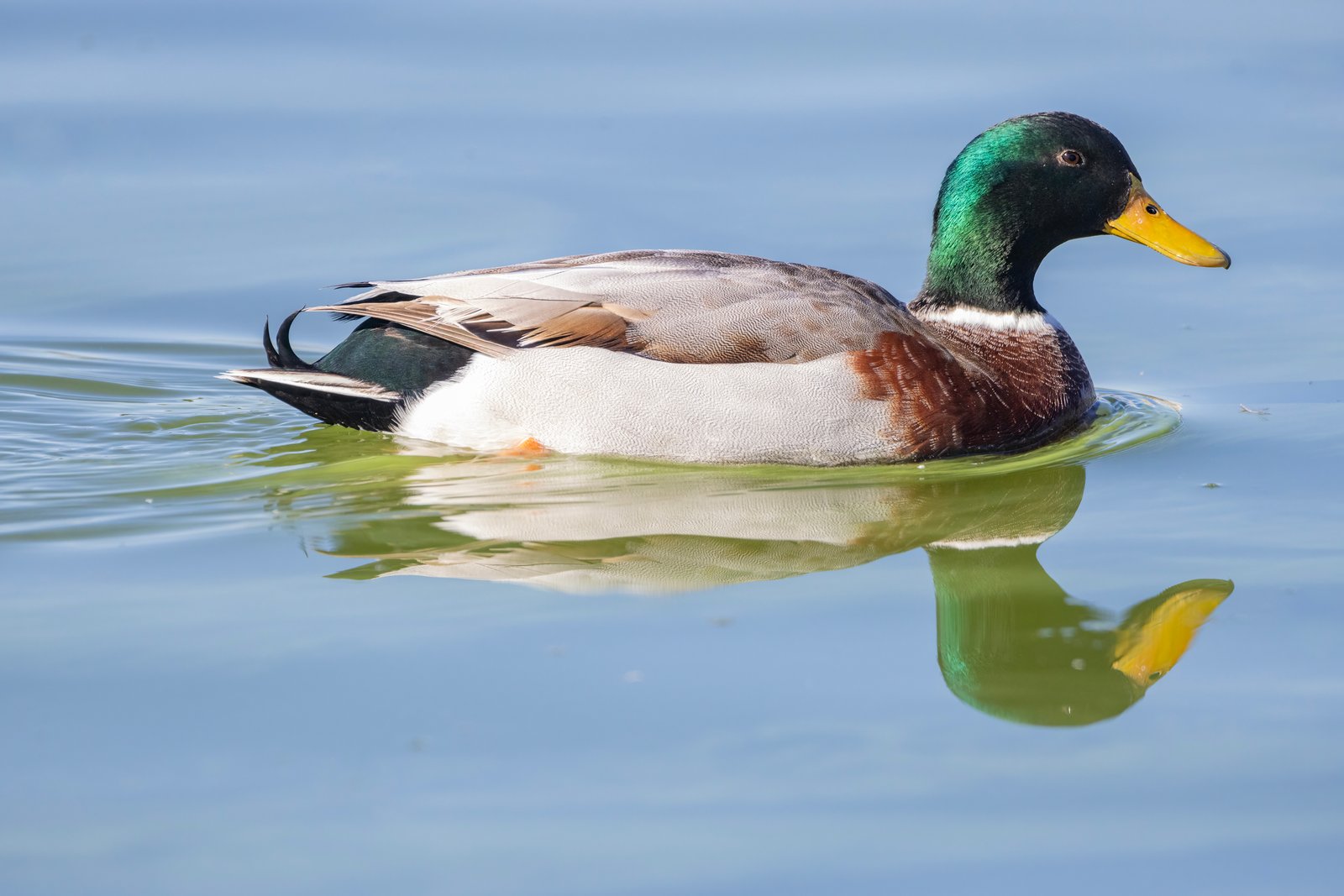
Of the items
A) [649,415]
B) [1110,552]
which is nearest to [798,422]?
[649,415]

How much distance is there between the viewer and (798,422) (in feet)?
22.1

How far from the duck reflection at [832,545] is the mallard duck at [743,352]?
18 cm

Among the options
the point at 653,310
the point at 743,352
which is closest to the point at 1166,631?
the point at 743,352

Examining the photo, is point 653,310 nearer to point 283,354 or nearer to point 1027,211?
point 283,354

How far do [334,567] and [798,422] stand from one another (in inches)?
75.1

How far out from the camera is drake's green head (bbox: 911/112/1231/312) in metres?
7.36

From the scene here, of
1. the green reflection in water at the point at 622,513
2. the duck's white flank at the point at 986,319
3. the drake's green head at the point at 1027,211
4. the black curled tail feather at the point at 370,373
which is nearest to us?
the green reflection in water at the point at 622,513

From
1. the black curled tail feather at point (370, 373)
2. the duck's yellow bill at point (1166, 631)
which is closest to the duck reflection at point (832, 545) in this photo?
the duck's yellow bill at point (1166, 631)

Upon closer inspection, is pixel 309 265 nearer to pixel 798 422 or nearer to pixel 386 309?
pixel 386 309

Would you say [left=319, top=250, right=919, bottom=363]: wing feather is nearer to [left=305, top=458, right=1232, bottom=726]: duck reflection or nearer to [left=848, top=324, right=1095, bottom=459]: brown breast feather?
[left=848, top=324, right=1095, bottom=459]: brown breast feather

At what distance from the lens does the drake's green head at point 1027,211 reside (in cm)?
736

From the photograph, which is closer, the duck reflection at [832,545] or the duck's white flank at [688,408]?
the duck reflection at [832,545]

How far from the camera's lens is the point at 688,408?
6.76 m

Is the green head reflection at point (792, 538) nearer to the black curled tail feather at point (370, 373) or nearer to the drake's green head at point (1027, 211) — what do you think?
the black curled tail feather at point (370, 373)
